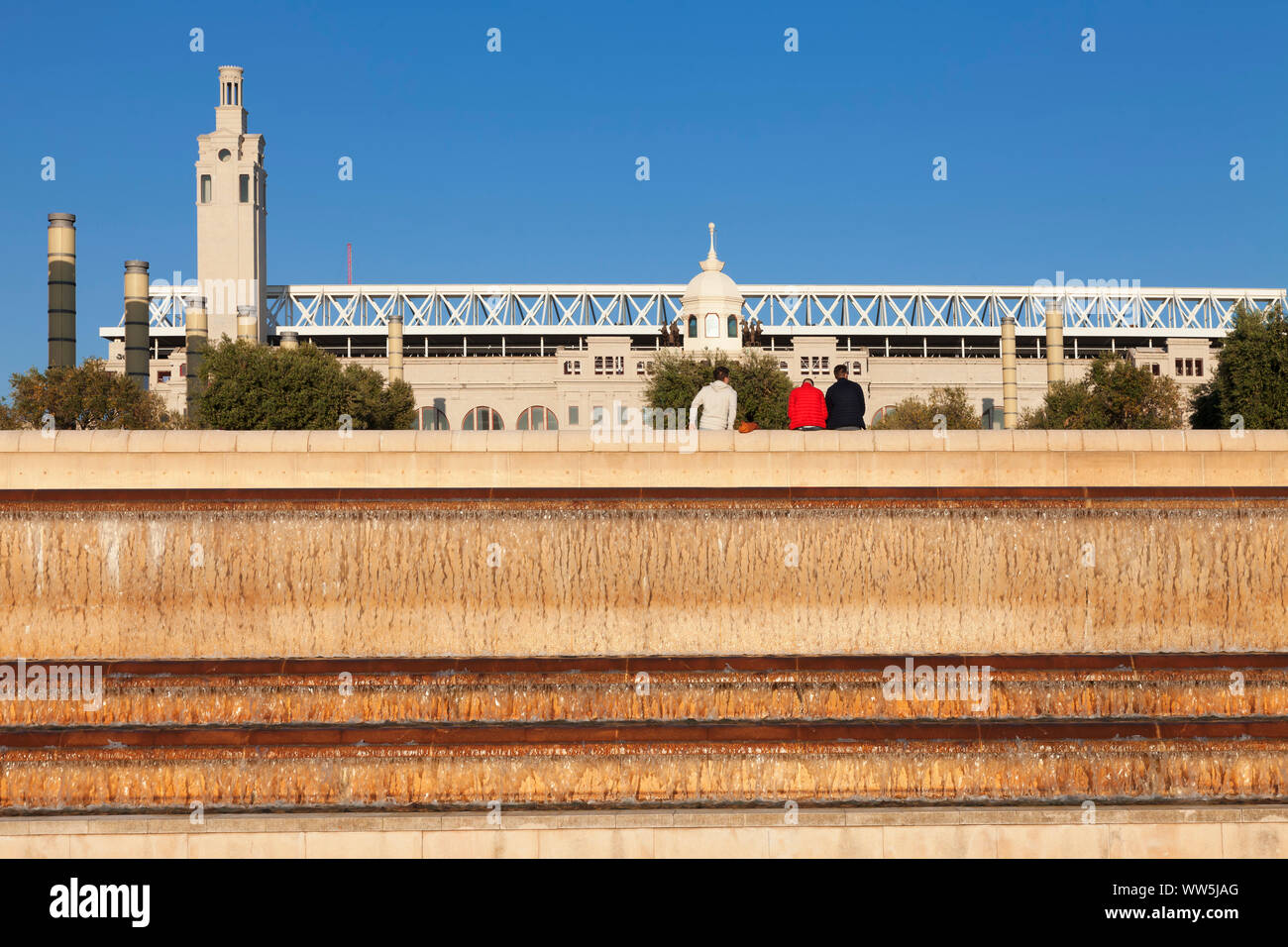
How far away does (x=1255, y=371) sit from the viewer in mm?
40531

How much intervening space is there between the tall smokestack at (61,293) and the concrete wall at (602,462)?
39.9 metres

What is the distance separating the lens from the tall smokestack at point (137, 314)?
60.9 meters

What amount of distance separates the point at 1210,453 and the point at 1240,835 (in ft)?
27.5

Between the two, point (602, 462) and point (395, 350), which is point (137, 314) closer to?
point (395, 350)

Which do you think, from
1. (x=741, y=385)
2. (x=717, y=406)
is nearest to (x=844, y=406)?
(x=717, y=406)

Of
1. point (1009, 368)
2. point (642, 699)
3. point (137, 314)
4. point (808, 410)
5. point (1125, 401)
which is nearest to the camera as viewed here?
point (642, 699)

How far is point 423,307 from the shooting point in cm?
11238

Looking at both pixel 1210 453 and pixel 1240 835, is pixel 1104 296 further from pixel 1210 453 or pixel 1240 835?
pixel 1240 835

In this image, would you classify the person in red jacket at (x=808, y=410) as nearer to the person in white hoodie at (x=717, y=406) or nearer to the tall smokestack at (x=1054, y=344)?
the person in white hoodie at (x=717, y=406)

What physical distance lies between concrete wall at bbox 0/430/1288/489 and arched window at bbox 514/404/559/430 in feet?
248

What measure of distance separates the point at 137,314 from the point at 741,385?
2944 cm

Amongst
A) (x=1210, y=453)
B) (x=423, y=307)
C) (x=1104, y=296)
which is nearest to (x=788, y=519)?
(x=1210, y=453)

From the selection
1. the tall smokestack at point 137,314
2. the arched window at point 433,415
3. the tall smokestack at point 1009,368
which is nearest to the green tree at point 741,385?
the tall smokestack at point 1009,368
